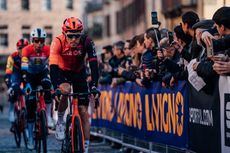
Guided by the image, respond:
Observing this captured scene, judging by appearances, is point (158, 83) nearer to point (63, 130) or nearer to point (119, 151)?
point (63, 130)

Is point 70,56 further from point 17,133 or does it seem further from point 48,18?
point 48,18

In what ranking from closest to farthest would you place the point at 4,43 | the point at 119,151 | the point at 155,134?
the point at 155,134
the point at 119,151
the point at 4,43

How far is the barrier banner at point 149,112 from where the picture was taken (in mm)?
11633

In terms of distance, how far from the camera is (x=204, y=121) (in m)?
10.2

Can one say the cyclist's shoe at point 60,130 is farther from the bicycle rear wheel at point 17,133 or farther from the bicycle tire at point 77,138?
the bicycle rear wheel at point 17,133

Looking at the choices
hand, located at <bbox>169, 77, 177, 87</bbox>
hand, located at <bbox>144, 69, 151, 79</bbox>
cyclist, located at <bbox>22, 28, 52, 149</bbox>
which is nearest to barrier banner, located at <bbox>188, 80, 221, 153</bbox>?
hand, located at <bbox>169, 77, 177, 87</bbox>

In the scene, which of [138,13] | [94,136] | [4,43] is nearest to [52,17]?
[4,43]

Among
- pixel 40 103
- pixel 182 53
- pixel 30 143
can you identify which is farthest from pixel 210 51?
pixel 30 143

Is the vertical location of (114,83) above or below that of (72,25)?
below

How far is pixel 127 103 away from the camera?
15.6 m

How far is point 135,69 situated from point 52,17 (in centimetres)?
7819

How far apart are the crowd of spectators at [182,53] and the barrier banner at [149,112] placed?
18 centimetres

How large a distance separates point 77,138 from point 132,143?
3952mm

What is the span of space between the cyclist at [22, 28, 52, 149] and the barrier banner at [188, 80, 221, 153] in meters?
4.42
